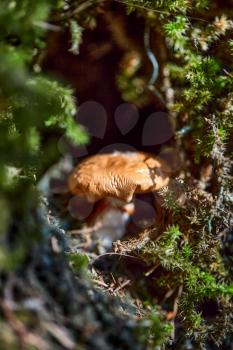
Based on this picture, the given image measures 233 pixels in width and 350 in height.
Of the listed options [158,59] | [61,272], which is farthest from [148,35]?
[61,272]

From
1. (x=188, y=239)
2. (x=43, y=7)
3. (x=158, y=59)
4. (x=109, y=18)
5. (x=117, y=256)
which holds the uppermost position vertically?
(x=43, y=7)

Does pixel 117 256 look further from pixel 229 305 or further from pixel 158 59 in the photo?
pixel 158 59

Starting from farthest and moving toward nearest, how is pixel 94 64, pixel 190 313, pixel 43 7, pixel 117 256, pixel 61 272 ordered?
pixel 94 64
pixel 117 256
pixel 190 313
pixel 43 7
pixel 61 272

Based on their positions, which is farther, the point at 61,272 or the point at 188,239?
the point at 188,239

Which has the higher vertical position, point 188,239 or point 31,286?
point 31,286

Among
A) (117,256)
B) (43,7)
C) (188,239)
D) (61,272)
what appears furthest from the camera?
(117,256)

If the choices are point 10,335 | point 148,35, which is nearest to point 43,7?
point 10,335
